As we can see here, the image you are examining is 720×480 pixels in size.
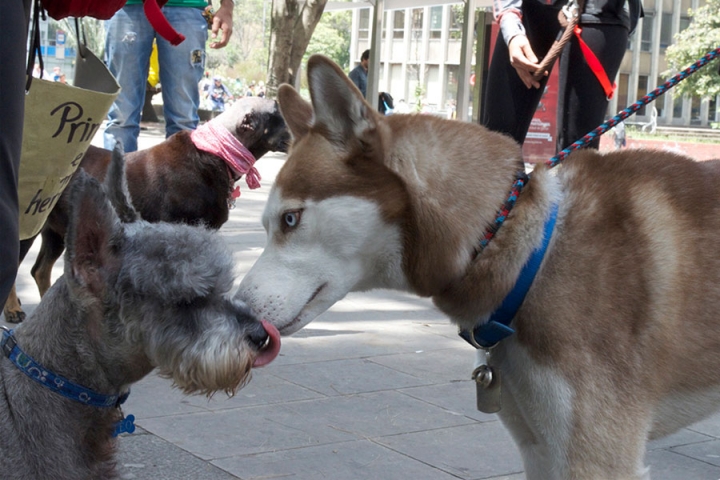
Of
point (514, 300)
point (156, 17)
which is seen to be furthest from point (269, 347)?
point (156, 17)

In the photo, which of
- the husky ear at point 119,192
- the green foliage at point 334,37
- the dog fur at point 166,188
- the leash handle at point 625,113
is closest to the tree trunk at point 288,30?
the dog fur at point 166,188

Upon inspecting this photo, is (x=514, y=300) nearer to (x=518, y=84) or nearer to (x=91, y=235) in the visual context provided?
(x=91, y=235)

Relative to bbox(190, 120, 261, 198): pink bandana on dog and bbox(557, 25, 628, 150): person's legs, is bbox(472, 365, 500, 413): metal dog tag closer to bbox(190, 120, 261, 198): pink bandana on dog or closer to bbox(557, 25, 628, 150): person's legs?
bbox(557, 25, 628, 150): person's legs

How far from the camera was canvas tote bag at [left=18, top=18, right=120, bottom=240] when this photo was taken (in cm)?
296

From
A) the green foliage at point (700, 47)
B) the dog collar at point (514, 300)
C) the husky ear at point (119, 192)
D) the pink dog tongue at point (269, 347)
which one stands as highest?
the green foliage at point (700, 47)

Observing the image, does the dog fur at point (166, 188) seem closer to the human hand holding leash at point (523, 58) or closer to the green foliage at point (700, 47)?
the human hand holding leash at point (523, 58)

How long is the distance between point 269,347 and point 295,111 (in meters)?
0.84

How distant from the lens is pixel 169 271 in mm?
2680

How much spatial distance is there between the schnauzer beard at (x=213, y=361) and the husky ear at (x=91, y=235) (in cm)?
31

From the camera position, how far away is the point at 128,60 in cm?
597

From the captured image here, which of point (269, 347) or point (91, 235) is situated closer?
point (91, 235)

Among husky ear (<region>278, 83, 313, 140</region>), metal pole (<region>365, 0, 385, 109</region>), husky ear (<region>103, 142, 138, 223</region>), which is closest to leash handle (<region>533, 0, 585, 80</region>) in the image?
husky ear (<region>278, 83, 313, 140</region>)

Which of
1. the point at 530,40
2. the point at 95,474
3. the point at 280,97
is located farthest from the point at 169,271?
the point at 530,40

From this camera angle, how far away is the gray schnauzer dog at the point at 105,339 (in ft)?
8.27
